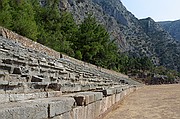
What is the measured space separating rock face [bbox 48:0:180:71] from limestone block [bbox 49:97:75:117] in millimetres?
89031

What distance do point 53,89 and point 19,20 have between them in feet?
67.2

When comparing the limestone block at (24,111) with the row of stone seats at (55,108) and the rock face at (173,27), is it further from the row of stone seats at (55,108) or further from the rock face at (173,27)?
the rock face at (173,27)

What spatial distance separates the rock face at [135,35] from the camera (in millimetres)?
107312

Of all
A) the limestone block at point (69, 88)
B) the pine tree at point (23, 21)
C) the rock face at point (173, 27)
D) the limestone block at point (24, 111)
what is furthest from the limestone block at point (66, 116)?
the rock face at point (173, 27)

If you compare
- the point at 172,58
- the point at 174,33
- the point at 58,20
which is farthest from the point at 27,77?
the point at 174,33

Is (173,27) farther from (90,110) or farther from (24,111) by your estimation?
(24,111)

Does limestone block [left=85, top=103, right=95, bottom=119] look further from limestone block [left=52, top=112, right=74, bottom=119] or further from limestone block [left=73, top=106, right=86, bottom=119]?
limestone block [left=52, top=112, right=74, bottom=119]

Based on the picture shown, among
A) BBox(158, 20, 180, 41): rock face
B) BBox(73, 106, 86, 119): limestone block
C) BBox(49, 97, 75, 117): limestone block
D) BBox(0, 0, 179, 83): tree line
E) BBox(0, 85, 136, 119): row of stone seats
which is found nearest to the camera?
BBox(0, 85, 136, 119): row of stone seats

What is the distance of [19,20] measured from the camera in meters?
25.2

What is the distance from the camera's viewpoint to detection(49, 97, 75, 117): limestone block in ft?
11.6

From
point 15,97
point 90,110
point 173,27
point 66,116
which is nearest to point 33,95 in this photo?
point 15,97

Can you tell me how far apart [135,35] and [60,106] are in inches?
4821

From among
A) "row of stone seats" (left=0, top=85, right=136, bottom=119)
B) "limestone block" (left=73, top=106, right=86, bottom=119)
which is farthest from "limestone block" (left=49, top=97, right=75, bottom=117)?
"limestone block" (left=73, top=106, right=86, bottom=119)

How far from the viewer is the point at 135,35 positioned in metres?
124
